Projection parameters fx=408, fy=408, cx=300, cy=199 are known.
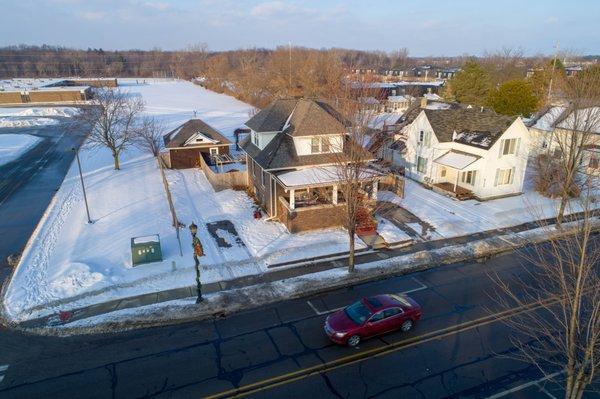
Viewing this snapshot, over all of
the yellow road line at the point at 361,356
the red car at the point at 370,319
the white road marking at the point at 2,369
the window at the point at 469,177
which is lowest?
the white road marking at the point at 2,369

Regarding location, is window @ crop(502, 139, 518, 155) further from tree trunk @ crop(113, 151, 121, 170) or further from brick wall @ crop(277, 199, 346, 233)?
tree trunk @ crop(113, 151, 121, 170)

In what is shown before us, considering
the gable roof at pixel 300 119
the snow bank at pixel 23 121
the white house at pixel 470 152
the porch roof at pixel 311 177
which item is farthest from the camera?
the snow bank at pixel 23 121

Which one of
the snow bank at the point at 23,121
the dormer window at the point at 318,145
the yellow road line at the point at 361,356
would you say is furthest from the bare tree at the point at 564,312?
the snow bank at the point at 23,121

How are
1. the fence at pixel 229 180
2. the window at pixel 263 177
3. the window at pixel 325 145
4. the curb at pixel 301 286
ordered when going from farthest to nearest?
the fence at pixel 229 180, the window at pixel 263 177, the window at pixel 325 145, the curb at pixel 301 286

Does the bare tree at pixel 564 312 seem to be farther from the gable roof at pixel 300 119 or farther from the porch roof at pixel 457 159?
the gable roof at pixel 300 119

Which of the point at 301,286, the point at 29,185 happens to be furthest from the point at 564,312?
the point at 29,185

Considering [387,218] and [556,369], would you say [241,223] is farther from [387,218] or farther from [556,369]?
[556,369]

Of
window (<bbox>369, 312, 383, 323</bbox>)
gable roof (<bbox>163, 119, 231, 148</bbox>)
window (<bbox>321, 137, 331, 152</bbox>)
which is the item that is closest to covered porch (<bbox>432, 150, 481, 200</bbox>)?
window (<bbox>321, 137, 331, 152</bbox>)

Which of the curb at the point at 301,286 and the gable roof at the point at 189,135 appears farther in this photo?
the gable roof at the point at 189,135
